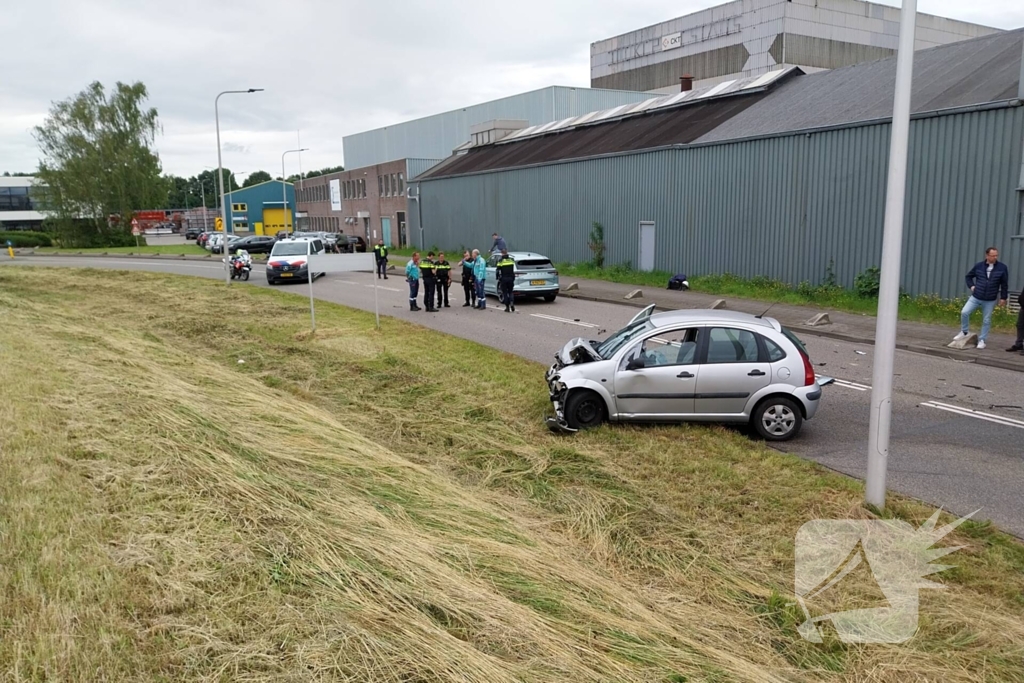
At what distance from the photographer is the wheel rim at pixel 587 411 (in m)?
8.88

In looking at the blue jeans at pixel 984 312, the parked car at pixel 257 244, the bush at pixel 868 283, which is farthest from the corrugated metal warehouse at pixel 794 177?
the parked car at pixel 257 244

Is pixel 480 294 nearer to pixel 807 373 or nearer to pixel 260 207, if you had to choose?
pixel 807 373

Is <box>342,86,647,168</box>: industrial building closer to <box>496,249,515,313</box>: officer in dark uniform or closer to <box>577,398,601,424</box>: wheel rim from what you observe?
<box>496,249,515,313</box>: officer in dark uniform

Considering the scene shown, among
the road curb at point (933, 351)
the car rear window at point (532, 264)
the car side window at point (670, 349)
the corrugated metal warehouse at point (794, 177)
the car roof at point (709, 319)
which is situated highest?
the corrugated metal warehouse at point (794, 177)

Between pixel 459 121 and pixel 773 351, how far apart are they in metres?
53.0

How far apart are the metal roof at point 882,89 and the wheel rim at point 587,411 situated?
1370 centimetres

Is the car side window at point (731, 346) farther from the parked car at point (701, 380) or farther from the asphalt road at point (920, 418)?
the asphalt road at point (920, 418)

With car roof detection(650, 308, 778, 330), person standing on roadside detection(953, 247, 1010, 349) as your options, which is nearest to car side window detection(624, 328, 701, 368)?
car roof detection(650, 308, 778, 330)

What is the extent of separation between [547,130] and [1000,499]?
35479 mm

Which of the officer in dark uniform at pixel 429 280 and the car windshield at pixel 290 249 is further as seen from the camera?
the car windshield at pixel 290 249

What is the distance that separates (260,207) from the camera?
8819 centimetres

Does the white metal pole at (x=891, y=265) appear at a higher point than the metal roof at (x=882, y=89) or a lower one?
lower

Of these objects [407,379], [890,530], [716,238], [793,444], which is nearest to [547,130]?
[716,238]

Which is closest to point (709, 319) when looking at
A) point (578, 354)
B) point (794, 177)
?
point (578, 354)
